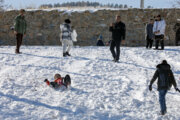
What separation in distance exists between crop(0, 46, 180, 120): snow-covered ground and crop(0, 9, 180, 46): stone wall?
22.4ft

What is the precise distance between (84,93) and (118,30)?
138 inches

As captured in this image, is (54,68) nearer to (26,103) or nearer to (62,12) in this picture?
(26,103)

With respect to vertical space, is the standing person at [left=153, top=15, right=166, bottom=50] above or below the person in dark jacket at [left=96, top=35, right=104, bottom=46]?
above

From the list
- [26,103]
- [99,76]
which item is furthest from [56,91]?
[99,76]

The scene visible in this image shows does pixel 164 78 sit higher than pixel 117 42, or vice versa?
pixel 117 42

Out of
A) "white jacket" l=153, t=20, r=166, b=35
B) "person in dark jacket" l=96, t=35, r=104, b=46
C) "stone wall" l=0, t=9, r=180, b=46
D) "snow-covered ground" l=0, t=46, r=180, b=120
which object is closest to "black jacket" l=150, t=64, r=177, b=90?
"snow-covered ground" l=0, t=46, r=180, b=120

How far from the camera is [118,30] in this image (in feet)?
27.9

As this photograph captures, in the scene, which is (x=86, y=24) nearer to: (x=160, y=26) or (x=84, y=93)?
(x=160, y=26)

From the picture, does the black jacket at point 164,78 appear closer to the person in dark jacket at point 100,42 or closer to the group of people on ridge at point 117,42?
the group of people on ridge at point 117,42

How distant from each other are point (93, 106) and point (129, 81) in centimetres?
198

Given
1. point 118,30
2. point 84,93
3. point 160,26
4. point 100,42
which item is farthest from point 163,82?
point 100,42

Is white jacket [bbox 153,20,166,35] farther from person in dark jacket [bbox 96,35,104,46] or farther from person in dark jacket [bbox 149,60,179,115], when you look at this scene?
person in dark jacket [bbox 149,60,179,115]

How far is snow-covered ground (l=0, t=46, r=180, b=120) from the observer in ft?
14.6

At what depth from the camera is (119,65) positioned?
841cm
